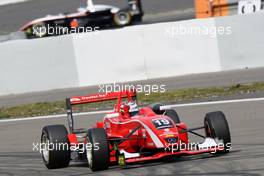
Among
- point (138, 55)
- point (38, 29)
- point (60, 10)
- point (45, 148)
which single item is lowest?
point (45, 148)

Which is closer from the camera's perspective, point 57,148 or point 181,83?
point 57,148

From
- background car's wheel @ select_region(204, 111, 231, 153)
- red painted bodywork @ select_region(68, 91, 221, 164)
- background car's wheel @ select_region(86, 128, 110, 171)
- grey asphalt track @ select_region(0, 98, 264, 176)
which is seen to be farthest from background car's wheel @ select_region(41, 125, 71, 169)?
background car's wheel @ select_region(204, 111, 231, 153)

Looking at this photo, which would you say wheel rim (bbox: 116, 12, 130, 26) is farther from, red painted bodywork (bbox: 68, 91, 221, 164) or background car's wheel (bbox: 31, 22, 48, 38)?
red painted bodywork (bbox: 68, 91, 221, 164)

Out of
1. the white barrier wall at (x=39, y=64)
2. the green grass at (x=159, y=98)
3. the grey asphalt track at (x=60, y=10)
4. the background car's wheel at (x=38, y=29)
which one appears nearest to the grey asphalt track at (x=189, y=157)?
the green grass at (x=159, y=98)

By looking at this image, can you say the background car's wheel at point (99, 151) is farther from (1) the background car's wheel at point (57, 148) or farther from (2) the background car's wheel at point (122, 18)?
(2) the background car's wheel at point (122, 18)

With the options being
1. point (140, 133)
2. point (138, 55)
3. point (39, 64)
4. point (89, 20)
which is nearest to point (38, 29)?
point (89, 20)

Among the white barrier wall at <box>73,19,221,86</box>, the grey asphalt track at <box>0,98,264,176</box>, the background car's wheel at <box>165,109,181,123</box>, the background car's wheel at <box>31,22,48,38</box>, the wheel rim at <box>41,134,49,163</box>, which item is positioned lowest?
the grey asphalt track at <box>0,98,264,176</box>

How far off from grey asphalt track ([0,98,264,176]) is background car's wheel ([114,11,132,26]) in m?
14.3

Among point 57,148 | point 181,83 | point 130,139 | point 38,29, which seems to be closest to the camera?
point 130,139

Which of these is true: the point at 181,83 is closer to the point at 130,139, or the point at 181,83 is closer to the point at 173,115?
the point at 173,115

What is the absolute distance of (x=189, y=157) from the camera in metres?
9.84

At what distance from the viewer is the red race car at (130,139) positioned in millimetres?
9055

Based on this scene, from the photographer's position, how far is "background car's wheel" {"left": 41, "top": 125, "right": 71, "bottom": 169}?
9.82m

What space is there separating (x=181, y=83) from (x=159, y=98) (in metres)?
1.64
